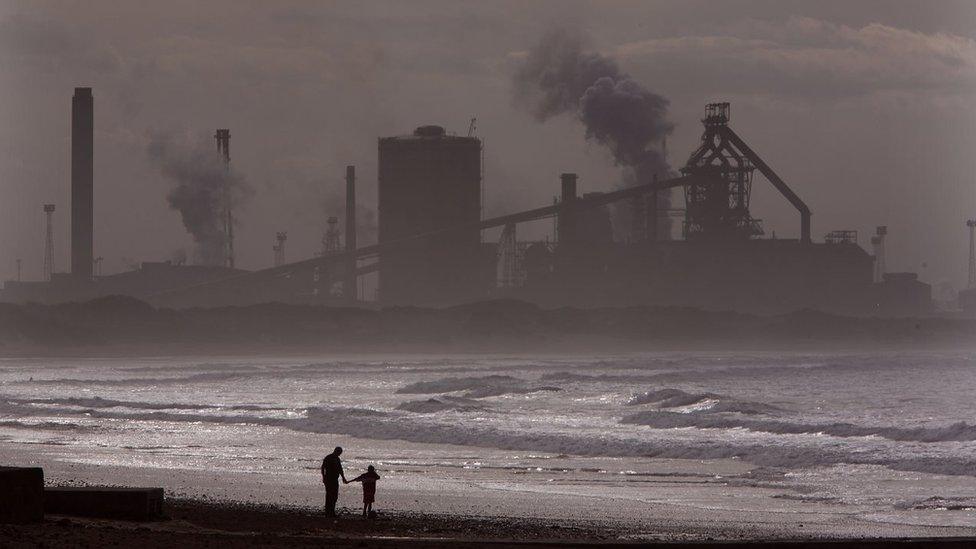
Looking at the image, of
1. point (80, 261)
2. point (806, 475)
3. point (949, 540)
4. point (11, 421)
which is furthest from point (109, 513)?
point (80, 261)

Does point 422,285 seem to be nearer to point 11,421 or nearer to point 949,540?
point 11,421

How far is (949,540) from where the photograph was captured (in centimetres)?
1500

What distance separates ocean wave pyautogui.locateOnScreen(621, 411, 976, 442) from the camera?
2928 centimetres

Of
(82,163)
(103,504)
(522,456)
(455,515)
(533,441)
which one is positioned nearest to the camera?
(103,504)

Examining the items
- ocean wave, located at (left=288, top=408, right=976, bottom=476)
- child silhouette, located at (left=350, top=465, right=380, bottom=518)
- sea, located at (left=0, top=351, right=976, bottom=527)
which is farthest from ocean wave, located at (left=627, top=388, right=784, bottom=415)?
→ child silhouette, located at (left=350, top=465, right=380, bottom=518)

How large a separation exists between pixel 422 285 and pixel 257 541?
10178 cm

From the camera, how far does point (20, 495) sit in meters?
14.8

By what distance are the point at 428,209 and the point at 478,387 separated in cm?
6445

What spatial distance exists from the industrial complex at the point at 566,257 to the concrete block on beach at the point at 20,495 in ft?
292

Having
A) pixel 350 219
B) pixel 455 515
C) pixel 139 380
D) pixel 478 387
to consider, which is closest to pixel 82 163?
pixel 350 219

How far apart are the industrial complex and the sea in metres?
46.6

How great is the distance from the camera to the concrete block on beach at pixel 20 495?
14.7m

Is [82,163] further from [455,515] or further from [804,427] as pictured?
[455,515]

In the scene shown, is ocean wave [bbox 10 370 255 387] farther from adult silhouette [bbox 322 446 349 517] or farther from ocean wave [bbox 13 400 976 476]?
adult silhouette [bbox 322 446 349 517]
